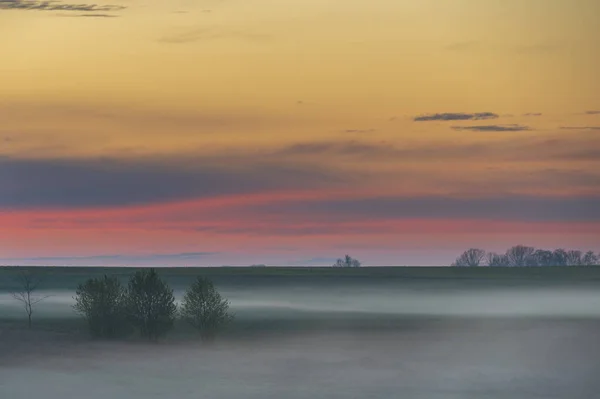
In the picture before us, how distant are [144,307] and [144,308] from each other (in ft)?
0.45

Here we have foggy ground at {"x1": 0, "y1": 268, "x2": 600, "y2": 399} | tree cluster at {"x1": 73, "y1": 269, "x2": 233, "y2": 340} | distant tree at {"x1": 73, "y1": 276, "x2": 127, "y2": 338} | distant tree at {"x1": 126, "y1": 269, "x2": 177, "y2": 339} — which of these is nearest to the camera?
foggy ground at {"x1": 0, "y1": 268, "x2": 600, "y2": 399}

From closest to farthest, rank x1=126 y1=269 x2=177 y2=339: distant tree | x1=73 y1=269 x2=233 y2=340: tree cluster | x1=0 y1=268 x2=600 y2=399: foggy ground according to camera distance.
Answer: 1. x1=0 y1=268 x2=600 y2=399: foggy ground
2. x1=73 y1=269 x2=233 y2=340: tree cluster
3. x1=126 y1=269 x2=177 y2=339: distant tree

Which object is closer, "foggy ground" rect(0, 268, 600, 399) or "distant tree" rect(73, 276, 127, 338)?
"foggy ground" rect(0, 268, 600, 399)

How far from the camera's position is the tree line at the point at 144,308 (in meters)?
→ 73.6

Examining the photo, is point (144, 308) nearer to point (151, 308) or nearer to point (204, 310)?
point (151, 308)

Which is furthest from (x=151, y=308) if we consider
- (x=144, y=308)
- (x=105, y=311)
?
(x=105, y=311)

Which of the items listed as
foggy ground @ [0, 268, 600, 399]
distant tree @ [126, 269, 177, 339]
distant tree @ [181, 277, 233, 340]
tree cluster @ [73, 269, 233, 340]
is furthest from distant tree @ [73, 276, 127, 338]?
distant tree @ [181, 277, 233, 340]

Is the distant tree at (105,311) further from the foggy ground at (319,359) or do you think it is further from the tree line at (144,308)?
the foggy ground at (319,359)

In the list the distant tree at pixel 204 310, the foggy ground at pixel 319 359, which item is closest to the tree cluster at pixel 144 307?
the distant tree at pixel 204 310

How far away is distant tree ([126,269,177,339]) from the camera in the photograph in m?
73.8

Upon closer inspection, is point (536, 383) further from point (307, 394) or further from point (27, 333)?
point (27, 333)

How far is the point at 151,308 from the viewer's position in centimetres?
7488

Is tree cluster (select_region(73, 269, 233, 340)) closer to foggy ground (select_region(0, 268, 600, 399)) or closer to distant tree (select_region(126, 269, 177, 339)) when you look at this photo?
distant tree (select_region(126, 269, 177, 339))

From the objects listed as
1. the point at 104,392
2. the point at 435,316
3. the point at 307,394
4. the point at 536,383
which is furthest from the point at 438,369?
the point at 435,316
